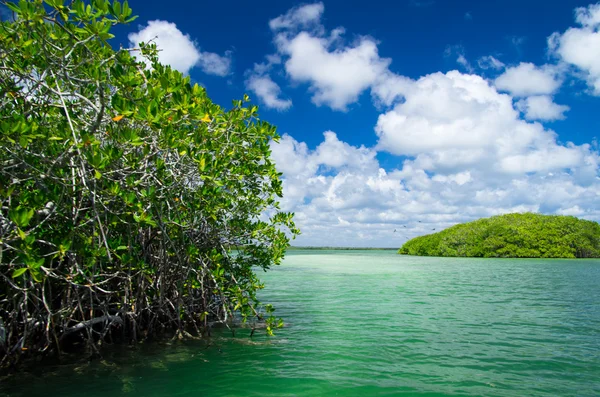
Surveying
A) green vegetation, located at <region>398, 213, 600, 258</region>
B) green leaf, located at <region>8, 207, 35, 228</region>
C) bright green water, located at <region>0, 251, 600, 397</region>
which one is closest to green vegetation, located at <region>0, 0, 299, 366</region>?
green leaf, located at <region>8, 207, 35, 228</region>

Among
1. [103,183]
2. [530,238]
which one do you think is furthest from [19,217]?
[530,238]

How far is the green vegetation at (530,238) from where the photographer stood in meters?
62.2

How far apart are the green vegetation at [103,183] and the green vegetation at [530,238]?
65741 mm

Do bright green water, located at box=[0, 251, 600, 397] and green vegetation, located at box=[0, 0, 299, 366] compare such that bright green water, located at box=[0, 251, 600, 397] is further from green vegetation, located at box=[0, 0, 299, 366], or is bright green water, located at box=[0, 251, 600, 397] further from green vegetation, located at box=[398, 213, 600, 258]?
green vegetation, located at box=[398, 213, 600, 258]

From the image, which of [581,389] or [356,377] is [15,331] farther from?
[581,389]

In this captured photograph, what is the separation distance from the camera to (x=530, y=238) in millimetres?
63438

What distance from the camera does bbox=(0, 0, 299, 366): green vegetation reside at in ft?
14.3

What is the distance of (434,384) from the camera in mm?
5957

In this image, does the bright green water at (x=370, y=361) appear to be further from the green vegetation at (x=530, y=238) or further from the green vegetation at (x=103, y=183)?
the green vegetation at (x=530, y=238)

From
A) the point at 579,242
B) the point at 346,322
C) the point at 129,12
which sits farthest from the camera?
the point at 579,242

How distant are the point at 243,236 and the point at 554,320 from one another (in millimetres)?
8725

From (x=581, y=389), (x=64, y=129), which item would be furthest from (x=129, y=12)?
(x=581, y=389)

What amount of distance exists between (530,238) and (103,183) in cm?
7017

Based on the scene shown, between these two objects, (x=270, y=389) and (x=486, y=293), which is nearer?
(x=270, y=389)
